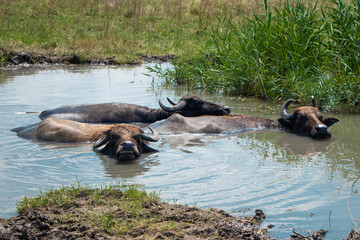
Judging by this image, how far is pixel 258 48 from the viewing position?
9.93 m

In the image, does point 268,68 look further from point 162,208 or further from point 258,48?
point 162,208

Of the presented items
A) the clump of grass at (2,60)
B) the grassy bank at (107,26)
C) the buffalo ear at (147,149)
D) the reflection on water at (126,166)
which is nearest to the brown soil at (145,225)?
the reflection on water at (126,166)

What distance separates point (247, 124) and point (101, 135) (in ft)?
7.88

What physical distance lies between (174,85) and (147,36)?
746cm

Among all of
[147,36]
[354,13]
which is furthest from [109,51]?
[354,13]

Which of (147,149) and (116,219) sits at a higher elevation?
(116,219)

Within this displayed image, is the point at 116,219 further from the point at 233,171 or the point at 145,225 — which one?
the point at 233,171

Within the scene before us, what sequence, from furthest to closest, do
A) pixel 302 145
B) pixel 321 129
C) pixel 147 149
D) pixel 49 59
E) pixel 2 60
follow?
1. pixel 49 59
2. pixel 2 60
3. pixel 321 129
4. pixel 302 145
5. pixel 147 149

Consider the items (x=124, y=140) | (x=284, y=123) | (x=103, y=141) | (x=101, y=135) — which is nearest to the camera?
(x=124, y=140)

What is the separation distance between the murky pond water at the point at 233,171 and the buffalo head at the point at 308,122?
159mm

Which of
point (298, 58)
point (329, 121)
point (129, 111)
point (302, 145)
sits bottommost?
point (302, 145)

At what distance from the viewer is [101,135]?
6.70 m

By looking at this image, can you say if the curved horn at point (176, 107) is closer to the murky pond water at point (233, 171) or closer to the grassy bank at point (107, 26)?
the murky pond water at point (233, 171)

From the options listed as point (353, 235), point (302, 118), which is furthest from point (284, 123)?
point (353, 235)
